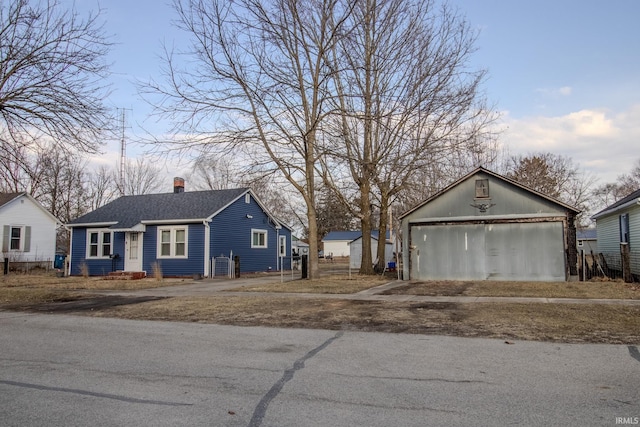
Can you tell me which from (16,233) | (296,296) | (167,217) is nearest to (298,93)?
(296,296)

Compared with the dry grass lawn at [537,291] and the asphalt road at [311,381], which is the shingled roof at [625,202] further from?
the asphalt road at [311,381]

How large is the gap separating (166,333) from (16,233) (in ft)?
93.7

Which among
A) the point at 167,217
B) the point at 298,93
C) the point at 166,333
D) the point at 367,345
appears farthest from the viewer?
the point at 167,217

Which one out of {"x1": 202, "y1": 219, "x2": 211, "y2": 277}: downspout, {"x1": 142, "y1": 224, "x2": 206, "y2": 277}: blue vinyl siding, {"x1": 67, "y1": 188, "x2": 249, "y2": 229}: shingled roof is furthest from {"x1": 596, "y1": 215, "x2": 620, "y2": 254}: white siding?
{"x1": 142, "y1": 224, "x2": 206, "y2": 277}: blue vinyl siding

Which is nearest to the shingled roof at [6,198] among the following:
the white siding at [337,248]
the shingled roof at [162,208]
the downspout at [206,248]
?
the shingled roof at [162,208]

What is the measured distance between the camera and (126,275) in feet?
74.9

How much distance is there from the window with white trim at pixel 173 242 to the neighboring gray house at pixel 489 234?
438 inches

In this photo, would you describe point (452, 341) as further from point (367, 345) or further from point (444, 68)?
point (444, 68)

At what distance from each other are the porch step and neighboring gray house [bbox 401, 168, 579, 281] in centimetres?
1280

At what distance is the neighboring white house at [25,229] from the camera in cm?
3042

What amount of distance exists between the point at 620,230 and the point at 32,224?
35015 millimetres

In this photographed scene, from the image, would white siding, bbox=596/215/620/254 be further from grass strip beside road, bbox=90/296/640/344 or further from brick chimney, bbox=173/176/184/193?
brick chimney, bbox=173/176/184/193

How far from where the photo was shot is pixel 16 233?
31328mm

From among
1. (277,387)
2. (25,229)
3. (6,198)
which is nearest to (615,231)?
(277,387)
